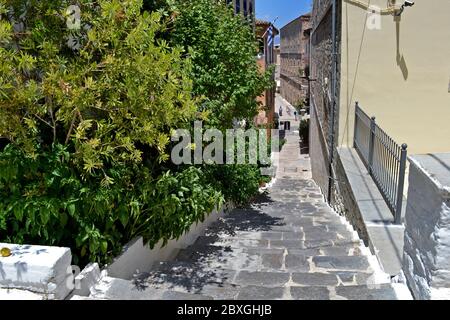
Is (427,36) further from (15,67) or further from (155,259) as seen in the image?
(15,67)

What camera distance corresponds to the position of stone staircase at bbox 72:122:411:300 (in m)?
3.41

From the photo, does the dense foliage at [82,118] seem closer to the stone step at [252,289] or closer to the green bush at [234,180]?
the stone step at [252,289]

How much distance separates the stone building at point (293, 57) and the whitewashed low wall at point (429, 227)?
35.9 meters

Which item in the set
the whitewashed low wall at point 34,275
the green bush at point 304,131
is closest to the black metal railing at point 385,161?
the whitewashed low wall at point 34,275

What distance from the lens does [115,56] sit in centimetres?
346

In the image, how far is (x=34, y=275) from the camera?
120 inches

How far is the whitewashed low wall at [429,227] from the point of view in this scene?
2.62m

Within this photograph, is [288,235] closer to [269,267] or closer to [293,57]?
[269,267]

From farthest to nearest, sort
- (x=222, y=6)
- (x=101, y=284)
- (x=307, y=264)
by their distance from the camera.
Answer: (x=222, y=6) → (x=307, y=264) → (x=101, y=284)

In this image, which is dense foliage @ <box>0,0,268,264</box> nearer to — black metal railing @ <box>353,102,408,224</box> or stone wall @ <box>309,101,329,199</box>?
black metal railing @ <box>353,102,408,224</box>

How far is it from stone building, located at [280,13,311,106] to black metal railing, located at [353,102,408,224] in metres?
31.1
